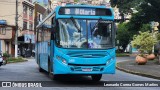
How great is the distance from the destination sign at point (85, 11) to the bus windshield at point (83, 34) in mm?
347

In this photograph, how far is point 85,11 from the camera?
1720cm

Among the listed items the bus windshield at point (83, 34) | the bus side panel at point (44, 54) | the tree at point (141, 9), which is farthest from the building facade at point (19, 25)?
the bus windshield at point (83, 34)

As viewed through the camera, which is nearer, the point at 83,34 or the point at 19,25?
the point at 83,34

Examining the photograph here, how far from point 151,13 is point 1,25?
2677 cm

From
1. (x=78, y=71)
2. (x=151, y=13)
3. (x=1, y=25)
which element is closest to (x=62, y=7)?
(x=78, y=71)

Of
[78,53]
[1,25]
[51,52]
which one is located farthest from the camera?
[1,25]

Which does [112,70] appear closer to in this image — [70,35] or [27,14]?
[70,35]

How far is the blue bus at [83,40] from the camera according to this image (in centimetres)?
1656

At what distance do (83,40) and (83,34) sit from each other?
0.25 m

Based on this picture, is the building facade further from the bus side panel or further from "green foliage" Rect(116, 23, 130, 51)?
the bus side panel

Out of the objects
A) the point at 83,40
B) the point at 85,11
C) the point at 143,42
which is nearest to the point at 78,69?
the point at 83,40

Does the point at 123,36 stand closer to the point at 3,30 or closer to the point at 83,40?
the point at 3,30

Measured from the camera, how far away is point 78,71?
16.6m

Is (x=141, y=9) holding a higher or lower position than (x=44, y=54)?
higher
